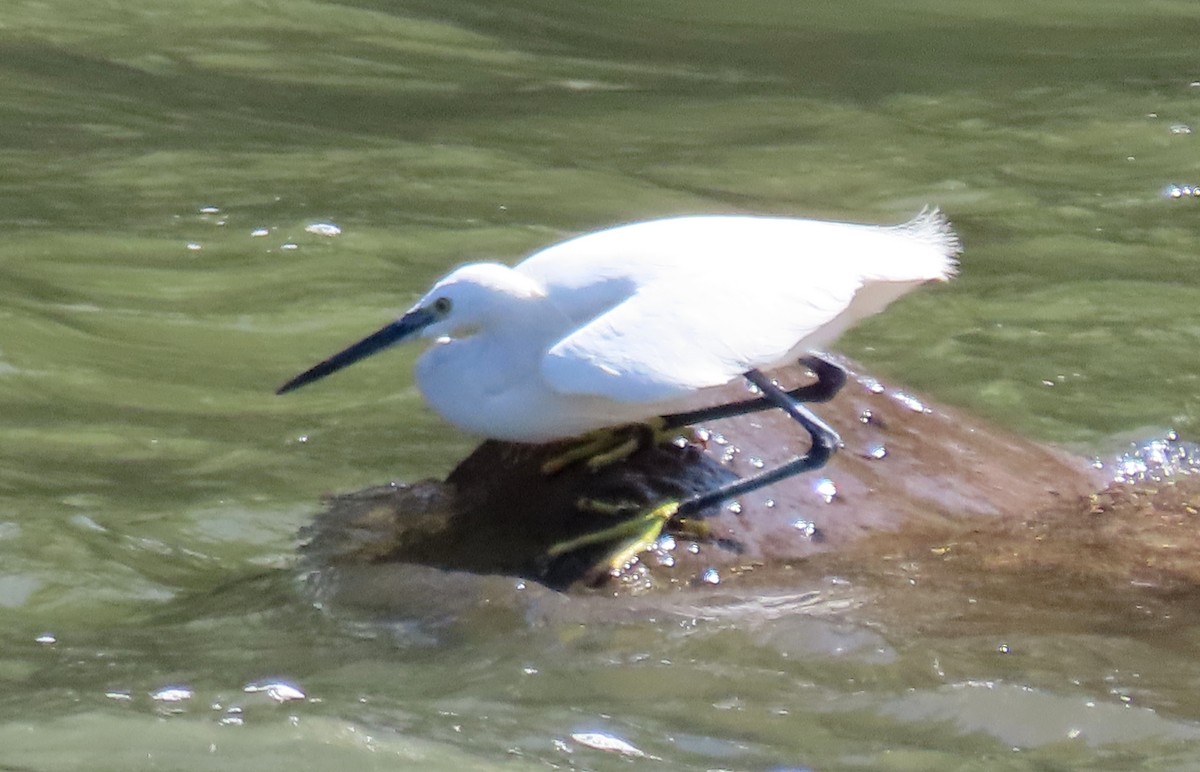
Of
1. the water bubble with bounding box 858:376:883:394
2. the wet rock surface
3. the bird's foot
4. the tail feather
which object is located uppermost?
the tail feather

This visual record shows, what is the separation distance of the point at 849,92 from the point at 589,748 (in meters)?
8.04

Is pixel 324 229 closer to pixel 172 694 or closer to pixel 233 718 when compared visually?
pixel 172 694

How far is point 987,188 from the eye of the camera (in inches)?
357

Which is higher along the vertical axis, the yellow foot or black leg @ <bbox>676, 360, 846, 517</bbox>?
black leg @ <bbox>676, 360, 846, 517</bbox>

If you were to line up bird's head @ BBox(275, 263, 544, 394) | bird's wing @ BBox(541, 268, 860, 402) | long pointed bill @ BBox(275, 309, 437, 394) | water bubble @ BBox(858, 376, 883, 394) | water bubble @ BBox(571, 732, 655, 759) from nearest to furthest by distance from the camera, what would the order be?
water bubble @ BBox(571, 732, 655, 759)
bird's wing @ BBox(541, 268, 860, 402)
bird's head @ BBox(275, 263, 544, 394)
long pointed bill @ BBox(275, 309, 437, 394)
water bubble @ BBox(858, 376, 883, 394)

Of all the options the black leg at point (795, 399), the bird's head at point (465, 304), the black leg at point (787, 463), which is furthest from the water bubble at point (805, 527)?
the bird's head at point (465, 304)

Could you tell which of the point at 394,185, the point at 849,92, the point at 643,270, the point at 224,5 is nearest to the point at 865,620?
the point at 643,270

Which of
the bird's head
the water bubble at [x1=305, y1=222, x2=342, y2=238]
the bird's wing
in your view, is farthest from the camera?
the water bubble at [x1=305, y1=222, x2=342, y2=238]

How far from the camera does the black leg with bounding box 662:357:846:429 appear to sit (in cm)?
467

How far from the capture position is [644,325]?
420cm

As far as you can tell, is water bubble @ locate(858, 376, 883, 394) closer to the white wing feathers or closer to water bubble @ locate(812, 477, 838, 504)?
the white wing feathers

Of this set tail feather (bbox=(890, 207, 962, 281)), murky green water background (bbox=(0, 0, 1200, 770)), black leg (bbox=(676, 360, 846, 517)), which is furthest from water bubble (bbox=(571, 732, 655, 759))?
tail feather (bbox=(890, 207, 962, 281))

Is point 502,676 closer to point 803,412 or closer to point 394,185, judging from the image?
point 803,412

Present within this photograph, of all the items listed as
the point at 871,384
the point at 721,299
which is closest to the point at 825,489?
the point at 871,384
